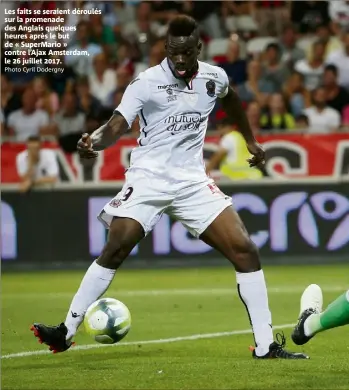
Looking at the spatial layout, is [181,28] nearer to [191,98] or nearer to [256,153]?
[191,98]

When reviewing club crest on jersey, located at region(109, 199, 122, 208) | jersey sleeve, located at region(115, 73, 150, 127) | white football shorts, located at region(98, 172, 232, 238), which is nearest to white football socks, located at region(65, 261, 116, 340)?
white football shorts, located at region(98, 172, 232, 238)

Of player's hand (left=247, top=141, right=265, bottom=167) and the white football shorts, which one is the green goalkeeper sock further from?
player's hand (left=247, top=141, right=265, bottom=167)

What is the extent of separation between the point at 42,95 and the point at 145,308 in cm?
771

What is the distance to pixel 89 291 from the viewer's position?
24.0ft

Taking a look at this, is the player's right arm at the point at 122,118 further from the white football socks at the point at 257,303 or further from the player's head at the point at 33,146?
the player's head at the point at 33,146

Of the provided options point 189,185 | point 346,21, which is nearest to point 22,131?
point 346,21

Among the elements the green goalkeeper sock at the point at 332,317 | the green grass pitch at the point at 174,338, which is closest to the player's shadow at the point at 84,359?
the green grass pitch at the point at 174,338

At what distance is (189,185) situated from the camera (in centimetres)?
736

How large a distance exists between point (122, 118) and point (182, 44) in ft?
2.10

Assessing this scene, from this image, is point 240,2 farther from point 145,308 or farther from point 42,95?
point 145,308

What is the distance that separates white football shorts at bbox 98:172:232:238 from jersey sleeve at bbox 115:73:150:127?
47 cm

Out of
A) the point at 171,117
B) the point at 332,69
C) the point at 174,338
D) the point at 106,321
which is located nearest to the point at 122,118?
the point at 171,117

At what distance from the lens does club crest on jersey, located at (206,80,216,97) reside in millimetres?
7406

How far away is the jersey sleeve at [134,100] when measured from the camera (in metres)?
7.13
